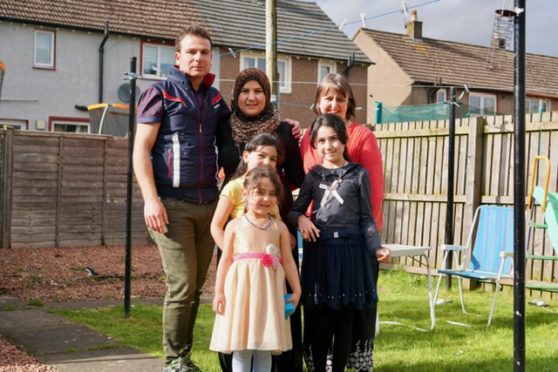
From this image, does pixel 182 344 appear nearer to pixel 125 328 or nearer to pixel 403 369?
pixel 403 369

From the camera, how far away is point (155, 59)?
2258 cm

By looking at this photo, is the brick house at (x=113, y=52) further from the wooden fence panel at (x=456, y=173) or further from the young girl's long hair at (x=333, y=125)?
the young girl's long hair at (x=333, y=125)

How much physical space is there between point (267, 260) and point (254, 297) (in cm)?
21

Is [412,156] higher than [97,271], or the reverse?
[412,156]

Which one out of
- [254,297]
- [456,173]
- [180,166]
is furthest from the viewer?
[456,173]

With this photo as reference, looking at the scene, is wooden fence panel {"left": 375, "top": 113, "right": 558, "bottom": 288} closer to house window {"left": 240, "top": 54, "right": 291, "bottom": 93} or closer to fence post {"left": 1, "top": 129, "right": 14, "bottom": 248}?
fence post {"left": 1, "top": 129, "right": 14, "bottom": 248}

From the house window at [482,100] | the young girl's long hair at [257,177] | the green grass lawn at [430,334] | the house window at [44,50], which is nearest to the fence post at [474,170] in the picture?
the green grass lawn at [430,334]

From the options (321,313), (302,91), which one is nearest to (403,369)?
(321,313)

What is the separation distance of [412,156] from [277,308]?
6266 millimetres

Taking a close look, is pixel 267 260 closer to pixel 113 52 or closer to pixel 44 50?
pixel 44 50

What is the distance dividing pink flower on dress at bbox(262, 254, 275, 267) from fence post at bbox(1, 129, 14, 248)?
872 centimetres

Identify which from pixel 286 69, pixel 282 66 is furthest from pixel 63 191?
pixel 282 66

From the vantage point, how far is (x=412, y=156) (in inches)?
382

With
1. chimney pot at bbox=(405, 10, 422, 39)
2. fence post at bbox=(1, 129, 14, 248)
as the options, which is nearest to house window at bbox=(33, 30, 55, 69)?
fence post at bbox=(1, 129, 14, 248)
